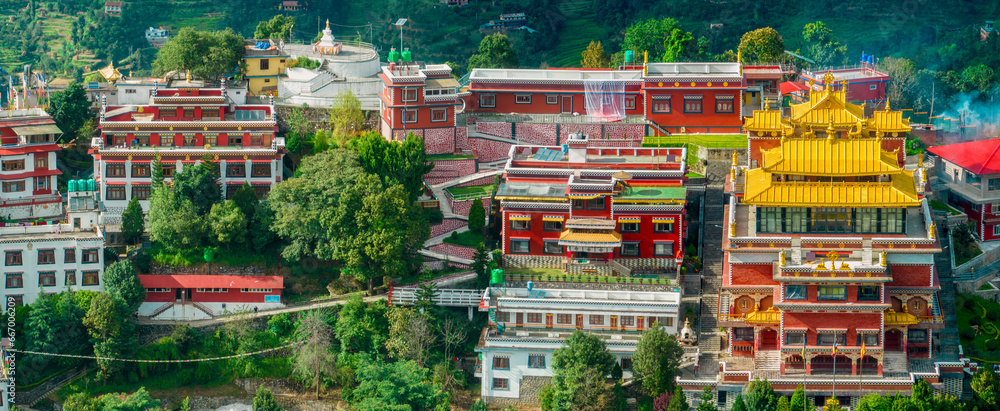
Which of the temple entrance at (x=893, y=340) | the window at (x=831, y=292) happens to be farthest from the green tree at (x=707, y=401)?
the temple entrance at (x=893, y=340)

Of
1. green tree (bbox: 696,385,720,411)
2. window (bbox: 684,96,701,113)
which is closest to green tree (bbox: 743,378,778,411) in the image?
green tree (bbox: 696,385,720,411)

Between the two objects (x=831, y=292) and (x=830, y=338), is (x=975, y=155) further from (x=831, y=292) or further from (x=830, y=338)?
(x=830, y=338)

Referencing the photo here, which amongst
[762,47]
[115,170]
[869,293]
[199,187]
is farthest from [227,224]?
[762,47]

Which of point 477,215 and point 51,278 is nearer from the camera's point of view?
point 51,278

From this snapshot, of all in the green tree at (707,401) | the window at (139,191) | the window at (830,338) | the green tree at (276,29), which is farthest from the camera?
the green tree at (276,29)

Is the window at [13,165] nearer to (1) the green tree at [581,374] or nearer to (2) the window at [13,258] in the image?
(2) the window at [13,258]

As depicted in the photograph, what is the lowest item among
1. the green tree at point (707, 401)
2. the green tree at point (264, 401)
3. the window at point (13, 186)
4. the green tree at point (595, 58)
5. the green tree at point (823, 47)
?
the green tree at point (264, 401)

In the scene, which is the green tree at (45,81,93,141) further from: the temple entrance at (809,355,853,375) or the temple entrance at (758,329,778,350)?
the temple entrance at (809,355,853,375)
